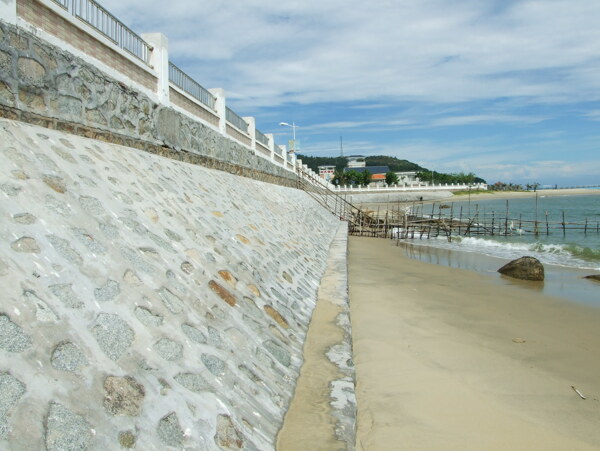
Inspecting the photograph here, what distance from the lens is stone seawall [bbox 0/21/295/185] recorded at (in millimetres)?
4246

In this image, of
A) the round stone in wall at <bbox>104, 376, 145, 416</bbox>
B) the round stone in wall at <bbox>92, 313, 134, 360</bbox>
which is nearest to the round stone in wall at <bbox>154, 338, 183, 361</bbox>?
the round stone in wall at <bbox>92, 313, 134, 360</bbox>

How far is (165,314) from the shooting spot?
322cm

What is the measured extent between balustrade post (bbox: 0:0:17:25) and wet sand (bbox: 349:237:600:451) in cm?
460

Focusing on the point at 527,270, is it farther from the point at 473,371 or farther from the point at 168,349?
the point at 168,349

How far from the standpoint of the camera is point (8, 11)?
4266 millimetres

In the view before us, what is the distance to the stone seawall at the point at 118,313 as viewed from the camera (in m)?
2.15

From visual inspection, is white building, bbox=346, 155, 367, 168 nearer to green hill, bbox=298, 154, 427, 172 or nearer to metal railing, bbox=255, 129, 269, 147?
green hill, bbox=298, 154, 427, 172

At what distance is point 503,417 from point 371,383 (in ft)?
3.79

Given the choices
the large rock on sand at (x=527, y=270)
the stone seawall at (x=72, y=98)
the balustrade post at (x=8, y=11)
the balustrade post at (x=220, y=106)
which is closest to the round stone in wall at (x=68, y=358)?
the stone seawall at (x=72, y=98)

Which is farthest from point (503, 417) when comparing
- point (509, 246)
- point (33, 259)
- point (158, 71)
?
point (509, 246)

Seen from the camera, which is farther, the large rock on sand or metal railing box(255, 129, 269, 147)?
metal railing box(255, 129, 269, 147)

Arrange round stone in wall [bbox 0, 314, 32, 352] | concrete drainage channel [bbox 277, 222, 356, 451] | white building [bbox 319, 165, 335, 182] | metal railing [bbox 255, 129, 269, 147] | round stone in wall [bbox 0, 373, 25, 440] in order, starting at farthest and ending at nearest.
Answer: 1. white building [bbox 319, 165, 335, 182]
2. metal railing [bbox 255, 129, 269, 147]
3. concrete drainage channel [bbox 277, 222, 356, 451]
4. round stone in wall [bbox 0, 314, 32, 352]
5. round stone in wall [bbox 0, 373, 25, 440]

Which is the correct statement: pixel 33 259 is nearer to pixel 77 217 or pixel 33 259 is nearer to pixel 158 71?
pixel 77 217

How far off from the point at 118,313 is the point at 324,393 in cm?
173
